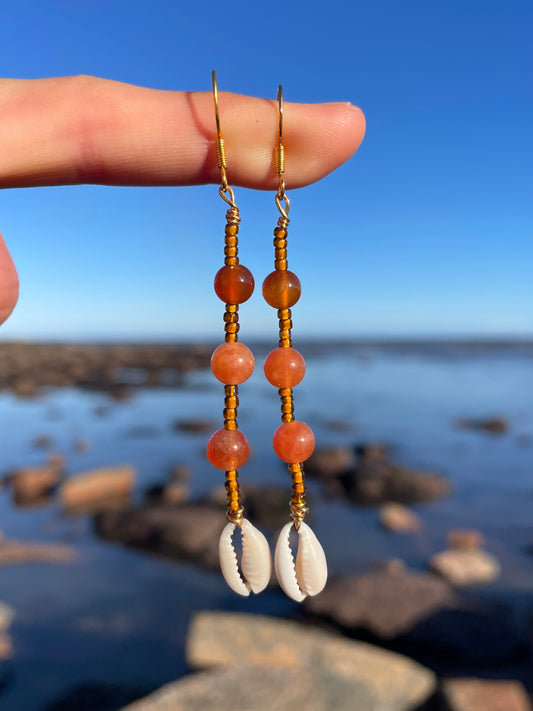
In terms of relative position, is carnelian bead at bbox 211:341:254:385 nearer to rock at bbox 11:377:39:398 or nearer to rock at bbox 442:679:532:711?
rock at bbox 442:679:532:711

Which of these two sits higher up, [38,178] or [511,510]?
[38,178]

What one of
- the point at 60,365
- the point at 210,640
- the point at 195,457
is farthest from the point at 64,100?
the point at 60,365

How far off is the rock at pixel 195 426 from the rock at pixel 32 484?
4206 mm

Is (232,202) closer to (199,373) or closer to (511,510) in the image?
(511,510)

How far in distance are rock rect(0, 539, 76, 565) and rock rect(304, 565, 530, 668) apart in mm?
2889

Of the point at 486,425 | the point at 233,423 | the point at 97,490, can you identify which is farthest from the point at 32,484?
the point at 486,425

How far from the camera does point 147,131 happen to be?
1927mm

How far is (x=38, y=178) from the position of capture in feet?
6.41

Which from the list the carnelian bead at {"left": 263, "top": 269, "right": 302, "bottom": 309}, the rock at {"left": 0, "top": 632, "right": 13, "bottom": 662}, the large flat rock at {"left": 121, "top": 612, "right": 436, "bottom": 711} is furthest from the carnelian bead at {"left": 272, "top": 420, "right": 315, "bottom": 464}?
the rock at {"left": 0, "top": 632, "right": 13, "bottom": 662}

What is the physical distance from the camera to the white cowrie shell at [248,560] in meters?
1.84

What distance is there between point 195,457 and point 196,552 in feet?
12.8

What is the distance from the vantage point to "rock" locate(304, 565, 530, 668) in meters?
4.17

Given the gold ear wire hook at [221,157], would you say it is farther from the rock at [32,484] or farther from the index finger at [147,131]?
the rock at [32,484]

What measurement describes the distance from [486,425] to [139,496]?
889cm
